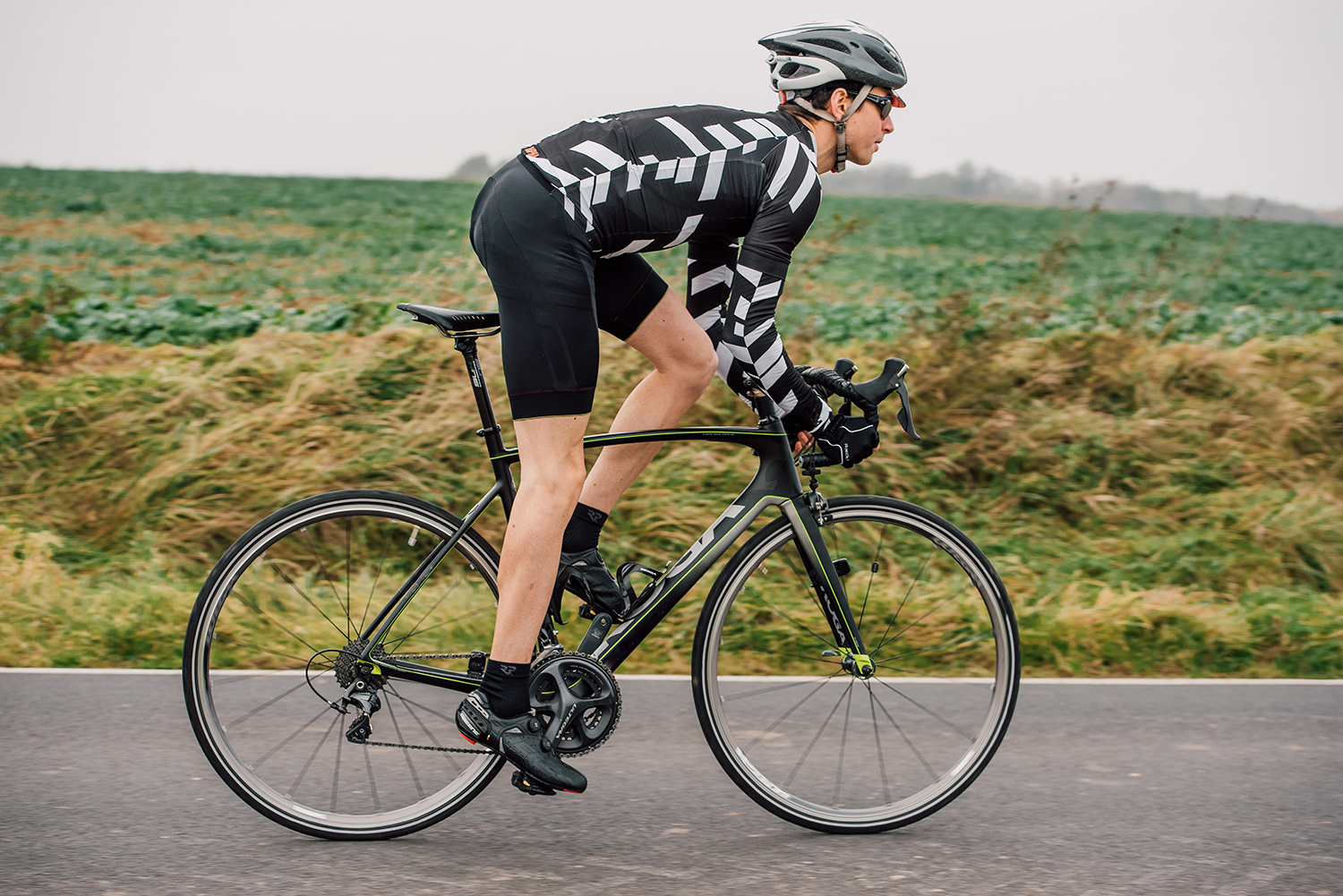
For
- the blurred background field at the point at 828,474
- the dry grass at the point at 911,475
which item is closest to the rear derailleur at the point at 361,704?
the blurred background field at the point at 828,474

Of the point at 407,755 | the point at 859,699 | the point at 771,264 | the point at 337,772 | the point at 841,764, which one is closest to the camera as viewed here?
the point at 771,264

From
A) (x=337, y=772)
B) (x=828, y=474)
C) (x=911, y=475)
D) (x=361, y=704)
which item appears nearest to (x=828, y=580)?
(x=361, y=704)

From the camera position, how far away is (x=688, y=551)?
11.5ft

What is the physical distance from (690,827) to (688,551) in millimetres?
762

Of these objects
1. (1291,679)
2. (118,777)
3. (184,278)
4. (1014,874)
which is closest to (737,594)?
(1014,874)

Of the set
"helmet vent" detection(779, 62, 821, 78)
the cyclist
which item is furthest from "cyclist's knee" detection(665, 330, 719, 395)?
"helmet vent" detection(779, 62, 821, 78)

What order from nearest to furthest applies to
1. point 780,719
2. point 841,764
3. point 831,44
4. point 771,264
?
point 771,264, point 831,44, point 841,764, point 780,719

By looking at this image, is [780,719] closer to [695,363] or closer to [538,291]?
[695,363]

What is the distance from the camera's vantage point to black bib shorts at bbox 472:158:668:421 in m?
3.17

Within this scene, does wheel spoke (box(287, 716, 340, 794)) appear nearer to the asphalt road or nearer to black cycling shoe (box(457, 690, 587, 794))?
the asphalt road

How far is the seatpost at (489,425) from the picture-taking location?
339cm

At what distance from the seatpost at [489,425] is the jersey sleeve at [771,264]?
693 mm

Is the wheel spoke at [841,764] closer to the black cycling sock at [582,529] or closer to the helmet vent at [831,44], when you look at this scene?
the black cycling sock at [582,529]

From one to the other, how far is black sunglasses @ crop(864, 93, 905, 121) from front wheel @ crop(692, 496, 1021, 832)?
1036 mm
